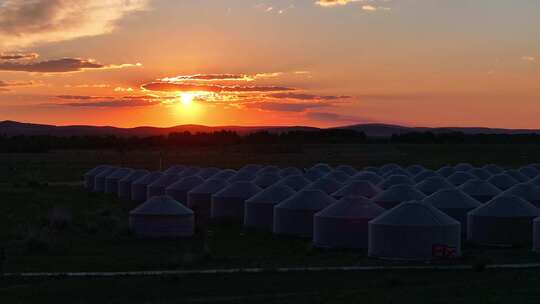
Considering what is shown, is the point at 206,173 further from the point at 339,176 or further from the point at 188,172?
the point at 339,176

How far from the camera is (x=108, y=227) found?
144 ft

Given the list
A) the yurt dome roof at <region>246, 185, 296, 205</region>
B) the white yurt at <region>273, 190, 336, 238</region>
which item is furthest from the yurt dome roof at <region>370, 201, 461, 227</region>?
the yurt dome roof at <region>246, 185, 296, 205</region>

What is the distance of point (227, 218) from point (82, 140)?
148 metres

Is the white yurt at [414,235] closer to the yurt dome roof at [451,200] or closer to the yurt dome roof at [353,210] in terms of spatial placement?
the yurt dome roof at [353,210]

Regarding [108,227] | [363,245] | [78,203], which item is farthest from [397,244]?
[78,203]

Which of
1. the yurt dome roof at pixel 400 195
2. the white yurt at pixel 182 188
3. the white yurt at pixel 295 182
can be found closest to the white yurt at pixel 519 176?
the white yurt at pixel 295 182

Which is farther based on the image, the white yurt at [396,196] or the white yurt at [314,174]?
the white yurt at [314,174]

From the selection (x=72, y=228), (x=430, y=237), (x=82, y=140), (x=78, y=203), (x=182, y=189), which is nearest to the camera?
(x=430, y=237)

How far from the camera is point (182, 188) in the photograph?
58938 mm

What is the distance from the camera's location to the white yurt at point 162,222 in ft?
136

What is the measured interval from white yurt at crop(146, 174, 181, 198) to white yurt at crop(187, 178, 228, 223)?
626cm

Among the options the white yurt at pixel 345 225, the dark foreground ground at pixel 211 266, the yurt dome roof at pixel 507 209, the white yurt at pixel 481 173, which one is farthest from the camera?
the white yurt at pixel 481 173

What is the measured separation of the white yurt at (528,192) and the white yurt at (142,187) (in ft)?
90.9

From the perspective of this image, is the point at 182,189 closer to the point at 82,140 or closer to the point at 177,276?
the point at 177,276
